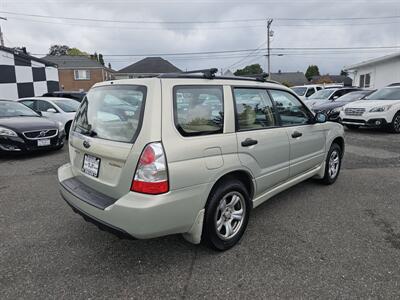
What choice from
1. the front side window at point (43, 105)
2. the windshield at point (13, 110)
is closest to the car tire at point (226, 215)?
the windshield at point (13, 110)

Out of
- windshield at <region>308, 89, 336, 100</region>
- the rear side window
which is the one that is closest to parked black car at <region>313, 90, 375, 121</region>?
windshield at <region>308, 89, 336, 100</region>

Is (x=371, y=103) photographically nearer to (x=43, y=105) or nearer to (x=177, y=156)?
(x=177, y=156)

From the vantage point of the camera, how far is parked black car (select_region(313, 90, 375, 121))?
36.1 ft

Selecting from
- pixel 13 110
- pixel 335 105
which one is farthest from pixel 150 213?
pixel 335 105

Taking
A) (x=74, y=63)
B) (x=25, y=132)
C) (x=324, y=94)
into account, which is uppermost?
(x=74, y=63)

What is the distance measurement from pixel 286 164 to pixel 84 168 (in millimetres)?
2211

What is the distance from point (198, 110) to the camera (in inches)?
98.0

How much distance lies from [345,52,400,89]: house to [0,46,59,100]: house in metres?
21.3

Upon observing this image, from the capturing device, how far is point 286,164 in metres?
3.34

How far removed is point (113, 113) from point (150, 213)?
3.27ft

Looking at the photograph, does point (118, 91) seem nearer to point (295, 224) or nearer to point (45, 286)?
point (45, 286)

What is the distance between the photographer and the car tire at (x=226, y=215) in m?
2.49

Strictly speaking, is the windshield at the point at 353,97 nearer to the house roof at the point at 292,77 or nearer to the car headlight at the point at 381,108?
the car headlight at the point at 381,108

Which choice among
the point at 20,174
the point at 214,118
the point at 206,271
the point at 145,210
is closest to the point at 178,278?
the point at 206,271
